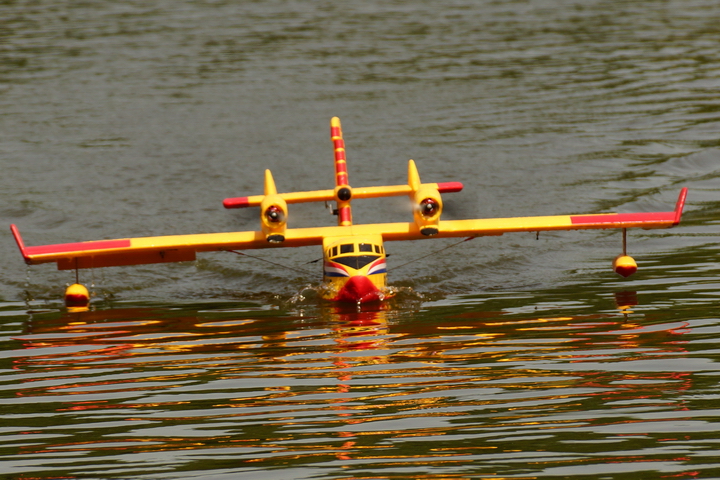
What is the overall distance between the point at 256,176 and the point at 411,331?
49.4ft

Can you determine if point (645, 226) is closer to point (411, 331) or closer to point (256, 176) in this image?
point (411, 331)

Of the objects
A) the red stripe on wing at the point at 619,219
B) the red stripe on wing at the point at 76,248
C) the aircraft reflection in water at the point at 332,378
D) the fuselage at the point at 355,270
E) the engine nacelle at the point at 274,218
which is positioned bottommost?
the aircraft reflection in water at the point at 332,378

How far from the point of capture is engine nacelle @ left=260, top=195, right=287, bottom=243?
20.9 metres

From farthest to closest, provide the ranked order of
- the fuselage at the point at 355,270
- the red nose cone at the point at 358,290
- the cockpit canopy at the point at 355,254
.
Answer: the cockpit canopy at the point at 355,254 < the fuselage at the point at 355,270 < the red nose cone at the point at 358,290

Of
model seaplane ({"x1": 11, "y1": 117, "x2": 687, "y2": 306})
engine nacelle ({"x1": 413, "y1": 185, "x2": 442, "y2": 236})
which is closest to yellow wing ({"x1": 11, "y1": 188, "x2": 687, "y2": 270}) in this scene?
model seaplane ({"x1": 11, "y1": 117, "x2": 687, "y2": 306})

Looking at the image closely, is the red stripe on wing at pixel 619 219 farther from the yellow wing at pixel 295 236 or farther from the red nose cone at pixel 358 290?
the red nose cone at pixel 358 290

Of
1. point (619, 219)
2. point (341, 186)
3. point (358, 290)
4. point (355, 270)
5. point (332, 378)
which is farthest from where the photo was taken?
point (341, 186)

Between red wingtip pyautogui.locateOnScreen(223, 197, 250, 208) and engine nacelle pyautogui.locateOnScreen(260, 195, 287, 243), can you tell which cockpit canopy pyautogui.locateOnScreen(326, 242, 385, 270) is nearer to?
engine nacelle pyautogui.locateOnScreen(260, 195, 287, 243)

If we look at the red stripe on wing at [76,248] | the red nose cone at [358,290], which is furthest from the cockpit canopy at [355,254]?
the red stripe on wing at [76,248]

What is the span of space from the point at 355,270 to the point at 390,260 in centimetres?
528

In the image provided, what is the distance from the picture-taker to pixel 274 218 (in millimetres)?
20875

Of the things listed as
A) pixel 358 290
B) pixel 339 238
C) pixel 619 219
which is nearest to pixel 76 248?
pixel 339 238

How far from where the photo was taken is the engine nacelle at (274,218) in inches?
822

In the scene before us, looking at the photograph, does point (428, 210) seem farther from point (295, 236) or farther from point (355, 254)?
point (295, 236)
